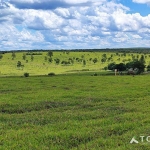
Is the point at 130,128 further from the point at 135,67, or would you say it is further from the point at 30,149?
the point at 135,67

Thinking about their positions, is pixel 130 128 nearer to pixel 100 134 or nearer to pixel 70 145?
pixel 100 134

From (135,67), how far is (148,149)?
8861 centimetres

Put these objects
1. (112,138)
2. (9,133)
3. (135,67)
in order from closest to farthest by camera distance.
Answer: (112,138) < (9,133) < (135,67)

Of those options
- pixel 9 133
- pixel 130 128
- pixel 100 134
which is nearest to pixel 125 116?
pixel 130 128

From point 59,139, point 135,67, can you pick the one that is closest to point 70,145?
point 59,139

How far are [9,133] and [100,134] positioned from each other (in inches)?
144

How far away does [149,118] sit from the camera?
44.2ft

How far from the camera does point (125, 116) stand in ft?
46.2

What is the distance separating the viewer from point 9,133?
11242mm

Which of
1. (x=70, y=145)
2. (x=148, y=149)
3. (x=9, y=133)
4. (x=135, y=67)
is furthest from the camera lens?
(x=135, y=67)

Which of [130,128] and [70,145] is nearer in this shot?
[70,145]

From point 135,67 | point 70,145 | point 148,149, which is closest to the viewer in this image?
point 148,149

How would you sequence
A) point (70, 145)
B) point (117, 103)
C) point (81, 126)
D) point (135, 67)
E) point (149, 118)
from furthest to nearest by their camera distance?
point (135, 67) → point (117, 103) → point (149, 118) → point (81, 126) → point (70, 145)

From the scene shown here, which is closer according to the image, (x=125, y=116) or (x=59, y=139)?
(x=59, y=139)
